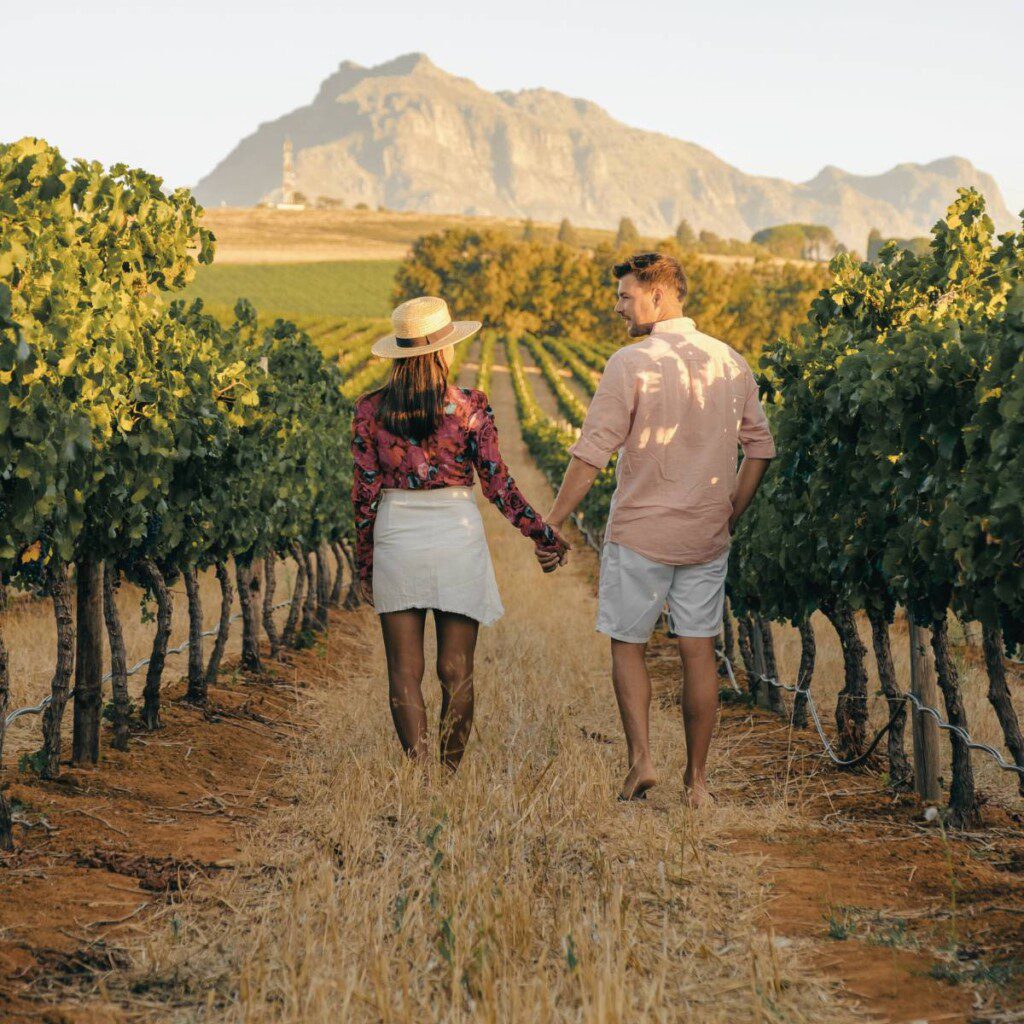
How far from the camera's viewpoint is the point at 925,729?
5.73 m

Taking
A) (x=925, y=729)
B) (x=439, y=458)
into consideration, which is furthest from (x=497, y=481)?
(x=925, y=729)

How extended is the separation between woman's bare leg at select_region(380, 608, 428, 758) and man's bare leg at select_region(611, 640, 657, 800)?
0.80 metres

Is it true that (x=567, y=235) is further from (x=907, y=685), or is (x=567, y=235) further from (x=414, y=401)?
(x=414, y=401)

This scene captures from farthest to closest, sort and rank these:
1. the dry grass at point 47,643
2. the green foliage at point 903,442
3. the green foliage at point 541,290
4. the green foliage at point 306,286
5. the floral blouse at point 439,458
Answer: the green foliage at point 306,286 < the green foliage at point 541,290 < the dry grass at point 47,643 < the floral blouse at point 439,458 < the green foliage at point 903,442

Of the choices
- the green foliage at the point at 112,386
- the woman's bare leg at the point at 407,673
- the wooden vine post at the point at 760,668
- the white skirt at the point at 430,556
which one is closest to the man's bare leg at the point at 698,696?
the white skirt at the point at 430,556

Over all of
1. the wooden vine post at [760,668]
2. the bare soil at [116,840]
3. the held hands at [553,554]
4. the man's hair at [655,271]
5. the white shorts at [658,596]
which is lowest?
the wooden vine post at [760,668]

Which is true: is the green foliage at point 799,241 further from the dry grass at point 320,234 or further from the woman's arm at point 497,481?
the woman's arm at point 497,481

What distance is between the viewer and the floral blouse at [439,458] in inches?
201

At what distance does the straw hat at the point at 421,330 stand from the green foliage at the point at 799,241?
182 meters

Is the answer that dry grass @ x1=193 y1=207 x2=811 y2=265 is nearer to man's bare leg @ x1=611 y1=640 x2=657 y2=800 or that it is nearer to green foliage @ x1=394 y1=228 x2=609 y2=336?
green foliage @ x1=394 y1=228 x2=609 y2=336

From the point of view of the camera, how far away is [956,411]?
4.94 meters

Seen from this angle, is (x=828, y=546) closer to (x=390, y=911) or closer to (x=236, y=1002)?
(x=390, y=911)

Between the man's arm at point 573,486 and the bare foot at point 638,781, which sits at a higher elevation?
→ the man's arm at point 573,486

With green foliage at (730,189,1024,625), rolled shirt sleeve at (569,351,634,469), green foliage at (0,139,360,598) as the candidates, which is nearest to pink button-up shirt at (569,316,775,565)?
rolled shirt sleeve at (569,351,634,469)
